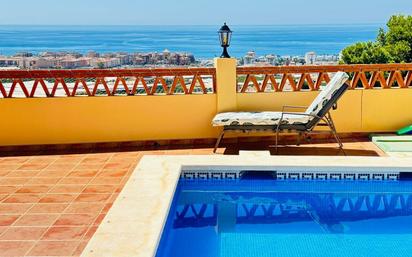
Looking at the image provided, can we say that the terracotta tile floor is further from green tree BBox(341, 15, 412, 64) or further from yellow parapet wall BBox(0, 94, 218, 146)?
green tree BBox(341, 15, 412, 64)

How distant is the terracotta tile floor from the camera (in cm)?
363

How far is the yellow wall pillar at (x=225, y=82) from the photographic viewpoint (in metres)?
6.70

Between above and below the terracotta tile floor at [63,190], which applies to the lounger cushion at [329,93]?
above

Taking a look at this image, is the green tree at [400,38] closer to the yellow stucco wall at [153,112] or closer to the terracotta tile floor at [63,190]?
the yellow stucco wall at [153,112]

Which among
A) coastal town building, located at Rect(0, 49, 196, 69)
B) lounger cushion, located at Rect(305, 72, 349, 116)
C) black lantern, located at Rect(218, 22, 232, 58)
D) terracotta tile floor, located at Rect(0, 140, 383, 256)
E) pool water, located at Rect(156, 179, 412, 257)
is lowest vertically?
pool water, located at Rect(156, 179, 412, 257)

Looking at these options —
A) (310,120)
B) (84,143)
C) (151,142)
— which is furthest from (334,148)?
(84,143)

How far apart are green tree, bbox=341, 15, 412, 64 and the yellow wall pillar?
8038mm

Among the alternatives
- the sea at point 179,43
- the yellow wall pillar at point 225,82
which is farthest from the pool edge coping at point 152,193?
the sea at point 179,43

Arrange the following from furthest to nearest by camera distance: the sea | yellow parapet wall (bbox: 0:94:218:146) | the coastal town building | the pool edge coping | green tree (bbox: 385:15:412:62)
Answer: the sea → green tree (bbox: 385:15:412:62) → the coastal town building → yellow parapet wall (bbox: 0:94:218:146) → the pool edge coping

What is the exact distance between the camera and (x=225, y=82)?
22.0 ft

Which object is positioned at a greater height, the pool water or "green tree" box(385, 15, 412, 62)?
"green tree" box(385, 15, 412, 62)

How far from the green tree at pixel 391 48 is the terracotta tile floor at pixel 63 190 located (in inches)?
303

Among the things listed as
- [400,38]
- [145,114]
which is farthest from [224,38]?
[400,38]

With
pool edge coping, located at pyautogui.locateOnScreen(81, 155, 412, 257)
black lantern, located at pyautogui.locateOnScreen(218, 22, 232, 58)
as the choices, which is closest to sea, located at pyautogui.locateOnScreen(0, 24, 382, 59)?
black lantern, located at pyautogui.locateOnScreen(218, 22, 232, 58)
